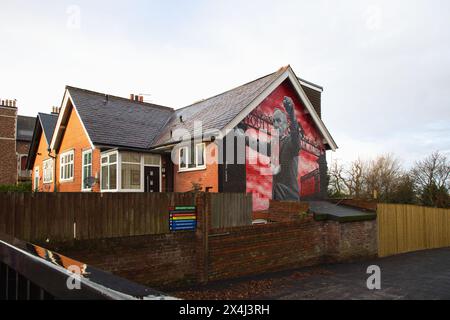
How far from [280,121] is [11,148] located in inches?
1425

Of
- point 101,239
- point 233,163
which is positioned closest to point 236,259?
point 101,239

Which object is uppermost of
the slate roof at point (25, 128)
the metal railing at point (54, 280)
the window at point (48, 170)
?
the slate roof at point (25, 128)

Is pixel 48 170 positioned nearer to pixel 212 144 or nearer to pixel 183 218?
pixel 212 144

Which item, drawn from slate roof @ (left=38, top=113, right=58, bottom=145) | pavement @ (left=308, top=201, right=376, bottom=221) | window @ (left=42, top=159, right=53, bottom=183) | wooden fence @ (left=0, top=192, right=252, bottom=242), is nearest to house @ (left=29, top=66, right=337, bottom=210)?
pavement @ (left=308, top=201, right=376, bottom=221)

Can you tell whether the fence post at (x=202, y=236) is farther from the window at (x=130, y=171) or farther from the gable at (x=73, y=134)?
the gable at (x=73, y=134)

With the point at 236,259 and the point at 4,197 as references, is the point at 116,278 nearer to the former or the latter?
the point at 4,197

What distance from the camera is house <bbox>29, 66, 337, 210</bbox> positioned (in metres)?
15.2

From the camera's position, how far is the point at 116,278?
1.31m

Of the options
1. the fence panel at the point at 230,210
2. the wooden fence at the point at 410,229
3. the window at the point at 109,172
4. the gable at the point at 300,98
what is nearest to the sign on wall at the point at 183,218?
the fence panel at the point at 230,210

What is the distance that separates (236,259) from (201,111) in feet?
34.9

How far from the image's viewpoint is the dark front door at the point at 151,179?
17266mm

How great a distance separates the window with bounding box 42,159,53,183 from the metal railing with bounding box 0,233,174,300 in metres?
25.1

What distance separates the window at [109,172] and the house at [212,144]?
2.0 inches

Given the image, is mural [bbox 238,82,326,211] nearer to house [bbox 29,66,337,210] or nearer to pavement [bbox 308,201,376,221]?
house [bbox 29,66,337,210]
